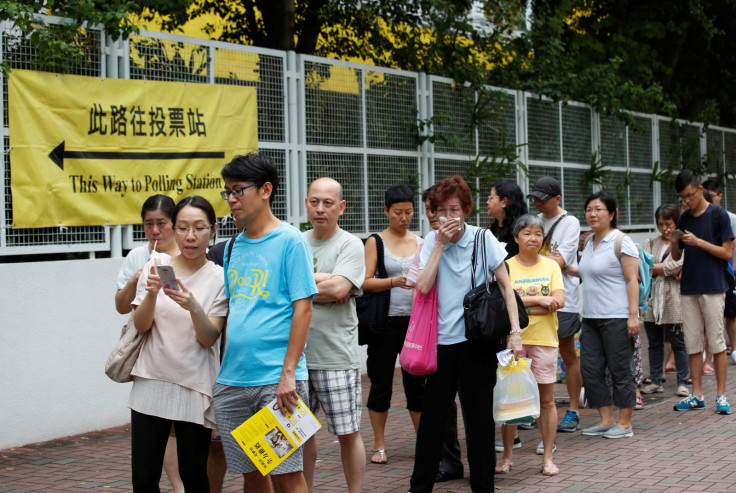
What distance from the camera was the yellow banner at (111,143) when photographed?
763 centimetres

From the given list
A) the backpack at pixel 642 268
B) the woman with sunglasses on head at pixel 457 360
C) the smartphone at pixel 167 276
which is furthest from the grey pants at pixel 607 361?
the smartphone at pixel 167 276

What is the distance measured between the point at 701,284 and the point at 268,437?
5560 mm

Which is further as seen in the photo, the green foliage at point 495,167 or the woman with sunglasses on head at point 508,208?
the green foliage at point 495,167

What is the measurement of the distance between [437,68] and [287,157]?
4.00 metres

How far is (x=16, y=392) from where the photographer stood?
24.2 ft

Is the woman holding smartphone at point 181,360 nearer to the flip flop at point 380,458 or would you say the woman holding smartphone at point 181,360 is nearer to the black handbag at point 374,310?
the black handbag at point 374,310

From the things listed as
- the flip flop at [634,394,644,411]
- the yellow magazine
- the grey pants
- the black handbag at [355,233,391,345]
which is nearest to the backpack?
the grey pants

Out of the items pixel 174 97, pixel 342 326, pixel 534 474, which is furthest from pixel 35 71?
pixel 534 474

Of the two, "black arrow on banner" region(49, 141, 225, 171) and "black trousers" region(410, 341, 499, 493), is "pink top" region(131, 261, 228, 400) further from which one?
"black arrow on banner" region(49, 141, 225, 171)

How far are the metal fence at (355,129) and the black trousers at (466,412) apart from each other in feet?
12.7

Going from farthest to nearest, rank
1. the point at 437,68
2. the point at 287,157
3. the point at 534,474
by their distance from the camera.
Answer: the point at 437,68 → the point at 287,157 → the point at 534,474

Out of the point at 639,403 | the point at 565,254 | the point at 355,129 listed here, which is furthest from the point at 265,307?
the point at 355,129

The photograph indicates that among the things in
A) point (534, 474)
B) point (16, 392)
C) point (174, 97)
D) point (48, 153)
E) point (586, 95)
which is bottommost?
point (534, 474)

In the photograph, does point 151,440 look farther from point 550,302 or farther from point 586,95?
point 586,95
